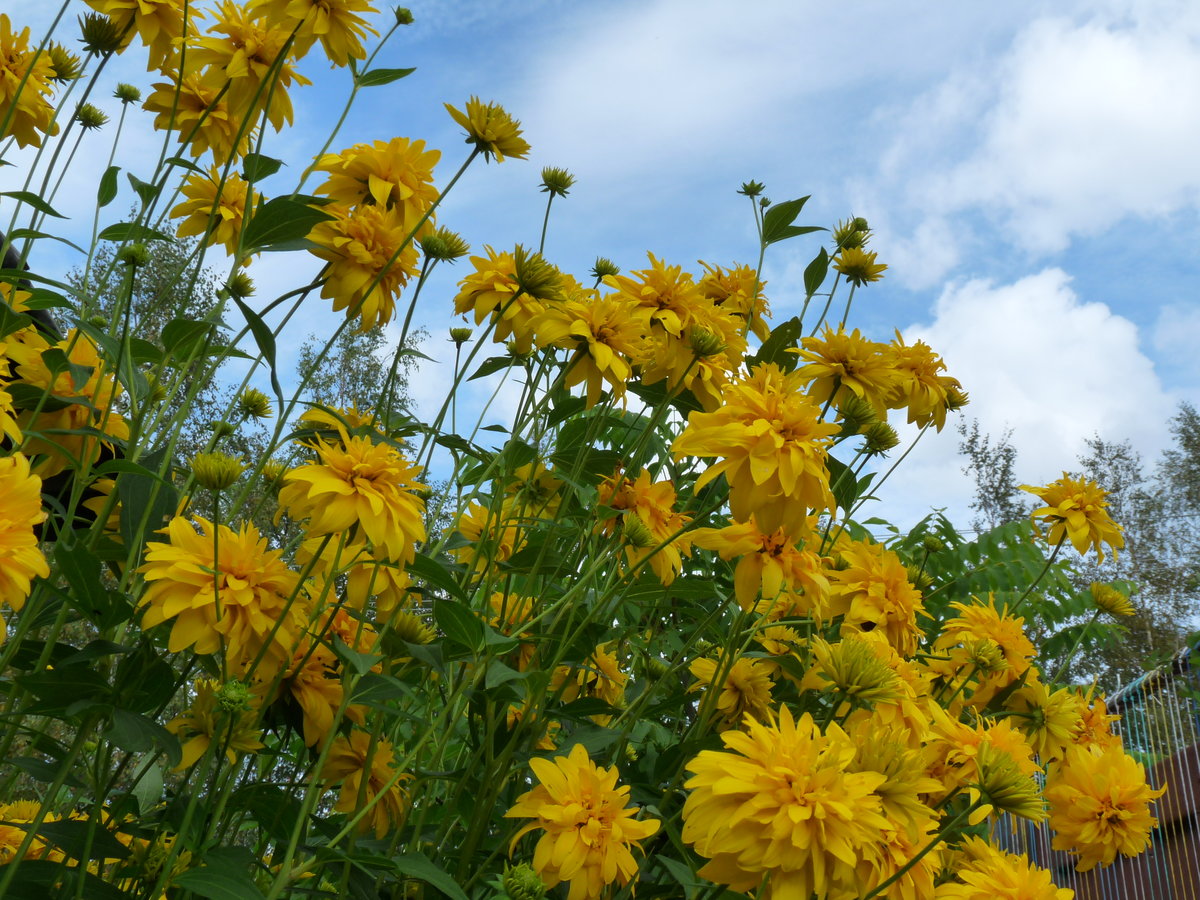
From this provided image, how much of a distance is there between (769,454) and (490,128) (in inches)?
22.5

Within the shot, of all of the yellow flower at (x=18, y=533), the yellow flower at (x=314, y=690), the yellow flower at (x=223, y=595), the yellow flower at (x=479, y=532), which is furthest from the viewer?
the yellow flower at (x=479, y=532)

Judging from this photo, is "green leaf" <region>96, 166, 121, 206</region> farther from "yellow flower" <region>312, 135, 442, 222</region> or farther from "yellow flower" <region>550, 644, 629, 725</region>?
"yellow flower" <region>550, 644, 629, 725</region>

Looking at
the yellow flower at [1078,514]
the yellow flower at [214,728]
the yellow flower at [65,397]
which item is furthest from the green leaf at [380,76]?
the yellow flower at [1078,514]

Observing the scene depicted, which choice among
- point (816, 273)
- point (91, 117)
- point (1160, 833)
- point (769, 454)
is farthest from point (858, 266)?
point (1160, 833)

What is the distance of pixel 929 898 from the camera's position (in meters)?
0.95

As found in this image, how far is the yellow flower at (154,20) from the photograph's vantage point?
1217 millimetres

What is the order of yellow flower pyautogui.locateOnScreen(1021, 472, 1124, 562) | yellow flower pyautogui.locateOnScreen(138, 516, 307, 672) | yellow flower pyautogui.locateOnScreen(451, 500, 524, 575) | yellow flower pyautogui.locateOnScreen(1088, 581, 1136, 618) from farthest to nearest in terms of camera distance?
yellow flower pyautogui.locateOnScreen(1088, 581, 1136, 618) → yellow flower pyautogui.locateOnScreen(1021, 472, 1124, 562) → yellow flower pyautogui.locateOnScreen(451, 500, 524, 575) → yellow flower pyautogui.locateOnScreen(138, 516, 307, 672)

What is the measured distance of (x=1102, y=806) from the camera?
1535 millimetres

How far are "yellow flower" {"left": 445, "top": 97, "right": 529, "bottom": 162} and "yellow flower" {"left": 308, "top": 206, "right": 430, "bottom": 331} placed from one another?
0.14m

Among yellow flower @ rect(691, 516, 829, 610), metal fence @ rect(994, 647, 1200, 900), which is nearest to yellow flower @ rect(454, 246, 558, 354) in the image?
yellow flower @ rect(691, 516, 829, 610)

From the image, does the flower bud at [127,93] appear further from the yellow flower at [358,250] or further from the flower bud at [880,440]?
the flower bud at [880,440]

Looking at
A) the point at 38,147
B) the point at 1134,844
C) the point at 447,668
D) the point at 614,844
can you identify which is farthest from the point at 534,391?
the point at 1134,844

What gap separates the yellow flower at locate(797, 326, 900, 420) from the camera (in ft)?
4.66

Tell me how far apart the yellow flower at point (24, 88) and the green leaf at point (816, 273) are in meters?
1.21
